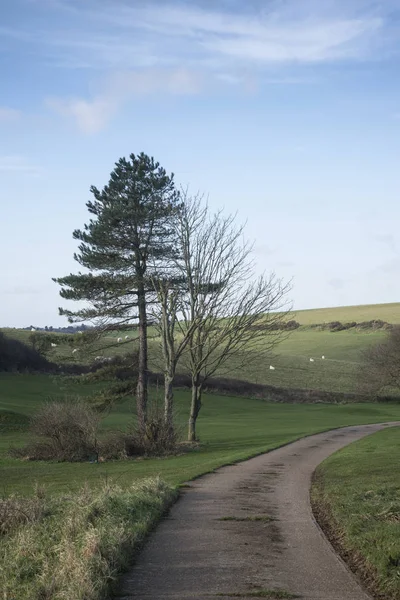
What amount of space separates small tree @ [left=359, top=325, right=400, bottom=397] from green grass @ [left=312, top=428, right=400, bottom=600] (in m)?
45.5

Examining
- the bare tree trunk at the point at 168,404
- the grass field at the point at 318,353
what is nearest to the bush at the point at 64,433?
the bare tree trunk at the point at 168,404

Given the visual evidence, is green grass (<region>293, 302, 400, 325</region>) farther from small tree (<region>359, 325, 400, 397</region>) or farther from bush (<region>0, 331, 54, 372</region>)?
bush (<region>0, 331, 54, 372</region>)

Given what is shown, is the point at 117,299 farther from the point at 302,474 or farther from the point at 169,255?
the point at 302,474

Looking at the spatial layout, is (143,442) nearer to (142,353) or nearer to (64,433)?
(64,433)

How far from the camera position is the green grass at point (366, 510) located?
9.24 meters

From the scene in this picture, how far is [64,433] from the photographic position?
2805 centimetres

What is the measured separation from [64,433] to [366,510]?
17.2 meters

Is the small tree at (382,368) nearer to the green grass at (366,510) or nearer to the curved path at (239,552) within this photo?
the green grass at (366,510)

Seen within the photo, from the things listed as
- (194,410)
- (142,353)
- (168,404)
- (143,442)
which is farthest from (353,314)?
(143,442)

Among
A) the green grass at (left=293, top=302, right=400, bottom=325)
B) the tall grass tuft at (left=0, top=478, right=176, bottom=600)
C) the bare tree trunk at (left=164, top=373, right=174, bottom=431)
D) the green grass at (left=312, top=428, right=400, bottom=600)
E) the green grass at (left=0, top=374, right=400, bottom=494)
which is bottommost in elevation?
the green grass at (left=0, top=374, right=400, bottom=494)

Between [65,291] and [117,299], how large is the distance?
282 cm

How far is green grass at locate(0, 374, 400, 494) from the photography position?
2162 centimetres

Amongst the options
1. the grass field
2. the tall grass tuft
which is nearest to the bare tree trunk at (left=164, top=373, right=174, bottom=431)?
the grass field

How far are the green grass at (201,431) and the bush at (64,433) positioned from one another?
116 cm
